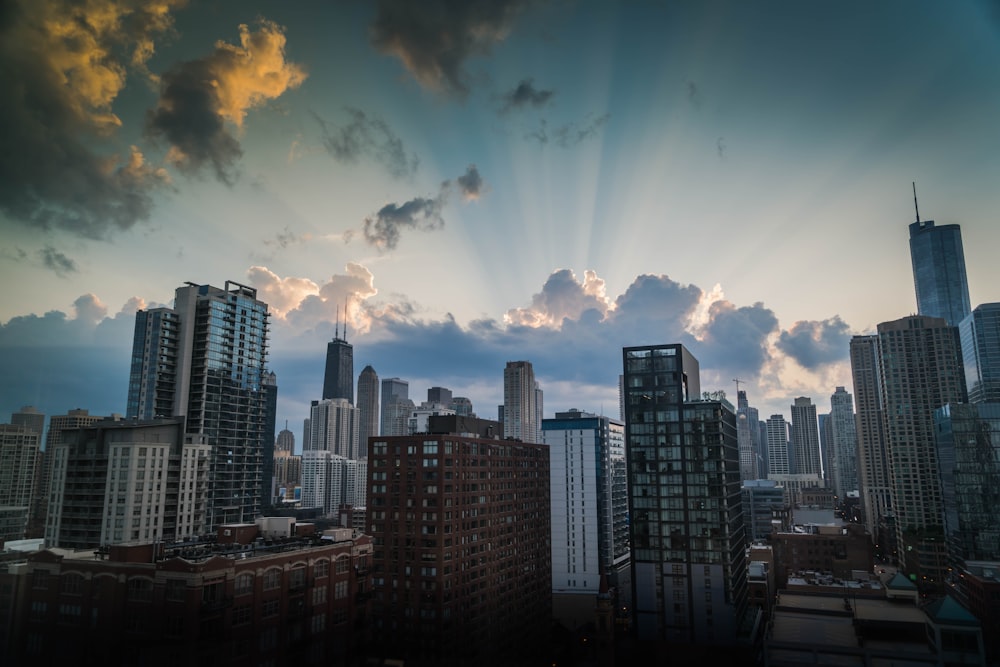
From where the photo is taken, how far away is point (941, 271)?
3361 inches

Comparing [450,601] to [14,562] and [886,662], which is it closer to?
[886,662]

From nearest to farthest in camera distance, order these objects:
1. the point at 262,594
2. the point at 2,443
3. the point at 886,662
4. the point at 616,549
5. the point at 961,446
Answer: the point at 2,443 → the point at 262,594 → the point at 886,662 → the point at 961,446 → the point at 616,549

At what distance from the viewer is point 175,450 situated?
113 ft

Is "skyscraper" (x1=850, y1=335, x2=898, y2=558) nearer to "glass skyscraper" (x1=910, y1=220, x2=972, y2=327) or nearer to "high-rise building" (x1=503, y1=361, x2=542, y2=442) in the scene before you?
"glass skyscraper" (x1=910, y1=220, x2=972, y2=327)

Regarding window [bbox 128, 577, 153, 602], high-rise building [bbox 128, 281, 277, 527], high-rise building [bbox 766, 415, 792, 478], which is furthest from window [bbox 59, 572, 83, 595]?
high-rise building [bbox 766, 415, 792, 478]

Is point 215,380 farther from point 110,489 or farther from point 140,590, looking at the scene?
point 140,590

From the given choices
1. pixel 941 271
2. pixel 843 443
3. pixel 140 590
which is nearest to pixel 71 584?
pixel 140 590

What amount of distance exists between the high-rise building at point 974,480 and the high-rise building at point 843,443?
84947 millimetres

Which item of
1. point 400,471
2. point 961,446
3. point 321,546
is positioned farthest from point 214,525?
point 961,446

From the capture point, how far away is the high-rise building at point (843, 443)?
366 feet

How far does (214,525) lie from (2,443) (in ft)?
98.3

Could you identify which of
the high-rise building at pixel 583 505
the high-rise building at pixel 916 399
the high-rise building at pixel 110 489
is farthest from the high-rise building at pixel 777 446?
the high-rise building at pixel 110 489

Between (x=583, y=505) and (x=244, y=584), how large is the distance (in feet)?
121

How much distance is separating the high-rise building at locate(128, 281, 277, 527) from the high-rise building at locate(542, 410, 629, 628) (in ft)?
68.6
